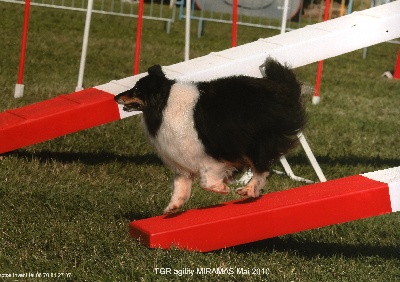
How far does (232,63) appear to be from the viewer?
551 cm

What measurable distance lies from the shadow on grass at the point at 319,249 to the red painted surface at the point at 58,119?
138 cm

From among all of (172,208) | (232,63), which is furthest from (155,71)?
(232,63)

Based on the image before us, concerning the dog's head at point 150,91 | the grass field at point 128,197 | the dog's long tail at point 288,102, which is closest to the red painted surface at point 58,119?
the grass field at point 128,197

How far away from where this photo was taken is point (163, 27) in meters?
15.5

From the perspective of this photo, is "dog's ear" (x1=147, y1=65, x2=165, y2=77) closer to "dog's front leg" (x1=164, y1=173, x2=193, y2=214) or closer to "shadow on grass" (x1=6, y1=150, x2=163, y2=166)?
"dog's front leg" (x1=164, y1=173, x2=193, y2=214)

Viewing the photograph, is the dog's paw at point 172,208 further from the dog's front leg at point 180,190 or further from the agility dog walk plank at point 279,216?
the agility dog walk plank at point 279,216

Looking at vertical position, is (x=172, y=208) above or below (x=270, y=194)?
below


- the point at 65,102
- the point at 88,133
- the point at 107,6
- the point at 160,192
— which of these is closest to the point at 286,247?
the point at 160,192

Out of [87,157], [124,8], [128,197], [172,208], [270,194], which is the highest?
[270,194]

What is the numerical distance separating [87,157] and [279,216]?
286 centimetres

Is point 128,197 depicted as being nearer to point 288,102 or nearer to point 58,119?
point 58,119

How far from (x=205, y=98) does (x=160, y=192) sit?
4.83ft

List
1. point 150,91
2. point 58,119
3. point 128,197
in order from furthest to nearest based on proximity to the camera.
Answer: point 58,119
point 128,197
point 150,91

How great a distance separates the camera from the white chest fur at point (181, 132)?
14.3ft
